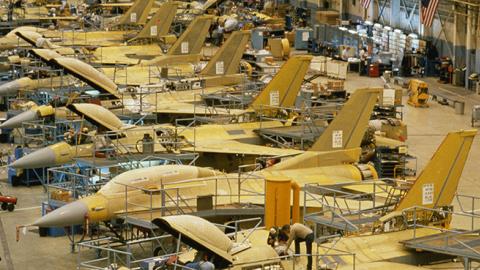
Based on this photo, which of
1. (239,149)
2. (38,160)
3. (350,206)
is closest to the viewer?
(350,206)

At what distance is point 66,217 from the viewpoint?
3912 centimetres

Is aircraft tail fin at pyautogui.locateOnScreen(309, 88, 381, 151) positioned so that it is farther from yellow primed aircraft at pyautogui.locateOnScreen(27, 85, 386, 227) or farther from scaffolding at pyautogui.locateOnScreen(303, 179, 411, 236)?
scaffolding at pyautogui.locateOnScreen(303, 179, 411, 236)

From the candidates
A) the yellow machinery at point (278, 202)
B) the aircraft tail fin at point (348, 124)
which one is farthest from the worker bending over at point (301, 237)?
the aircraft tail fin at point (348, 124)

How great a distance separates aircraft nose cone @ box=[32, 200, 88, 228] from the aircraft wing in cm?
888

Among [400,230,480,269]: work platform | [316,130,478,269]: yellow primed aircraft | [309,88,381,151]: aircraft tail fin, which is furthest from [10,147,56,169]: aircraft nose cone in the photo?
[400,230,480,269]: work platform

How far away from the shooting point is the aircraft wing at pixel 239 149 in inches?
1886

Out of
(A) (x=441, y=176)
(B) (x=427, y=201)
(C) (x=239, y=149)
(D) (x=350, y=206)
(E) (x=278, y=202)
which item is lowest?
(D) (x=350, y=206)

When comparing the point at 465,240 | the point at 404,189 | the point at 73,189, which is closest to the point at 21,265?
the point at 73,189

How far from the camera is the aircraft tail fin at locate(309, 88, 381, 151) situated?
4628 centimetres

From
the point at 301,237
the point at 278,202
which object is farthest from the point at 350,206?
the point at 301,237

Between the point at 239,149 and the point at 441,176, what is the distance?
12.8 meters

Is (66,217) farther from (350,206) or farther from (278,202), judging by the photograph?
(350,206)

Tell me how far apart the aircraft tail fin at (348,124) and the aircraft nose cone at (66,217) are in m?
9.79

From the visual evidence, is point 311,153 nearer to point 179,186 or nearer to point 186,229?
point 179,186
